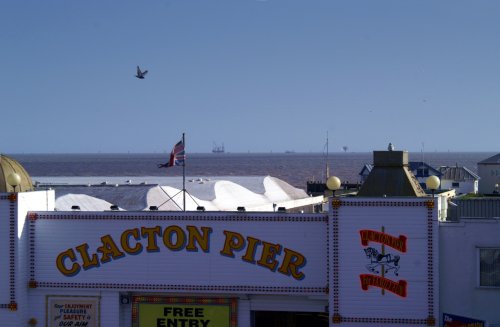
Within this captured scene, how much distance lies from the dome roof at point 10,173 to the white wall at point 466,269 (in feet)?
42.7

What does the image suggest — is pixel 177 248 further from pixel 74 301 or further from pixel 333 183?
pixel 333 183

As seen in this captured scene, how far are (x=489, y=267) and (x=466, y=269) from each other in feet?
2.20

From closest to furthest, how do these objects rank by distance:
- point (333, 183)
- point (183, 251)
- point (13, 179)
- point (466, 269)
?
point (466, 269), point (333, 183), point (183, 251), point (13, 179)

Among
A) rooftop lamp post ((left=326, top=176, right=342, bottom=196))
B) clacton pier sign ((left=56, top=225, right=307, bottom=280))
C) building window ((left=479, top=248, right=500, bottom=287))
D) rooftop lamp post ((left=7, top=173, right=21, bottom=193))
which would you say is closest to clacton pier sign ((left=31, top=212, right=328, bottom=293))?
clacton pier sign ((left=56, top=225, right=307, bottom=280))

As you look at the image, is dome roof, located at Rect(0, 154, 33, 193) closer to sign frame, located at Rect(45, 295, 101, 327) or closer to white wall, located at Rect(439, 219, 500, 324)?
sign frame, located at Rect(45, 295, 101, 327)

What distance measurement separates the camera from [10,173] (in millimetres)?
24938

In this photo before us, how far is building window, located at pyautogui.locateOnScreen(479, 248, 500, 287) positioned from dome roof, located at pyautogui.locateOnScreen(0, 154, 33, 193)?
14.0 metres

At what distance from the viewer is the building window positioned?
22.4m

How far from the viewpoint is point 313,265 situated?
23281mm

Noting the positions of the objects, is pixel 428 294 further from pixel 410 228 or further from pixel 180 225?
pixel 180 225

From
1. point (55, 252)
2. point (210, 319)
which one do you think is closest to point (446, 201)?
point (210, 319)

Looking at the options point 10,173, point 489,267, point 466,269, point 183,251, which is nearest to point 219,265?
point 183,251

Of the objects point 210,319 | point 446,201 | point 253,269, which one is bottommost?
point 210,319

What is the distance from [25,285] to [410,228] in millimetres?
11493
